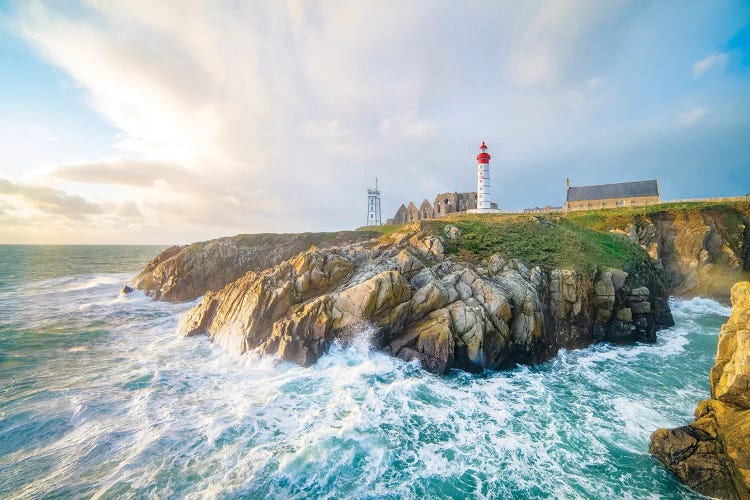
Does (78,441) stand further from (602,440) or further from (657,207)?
(657,207)

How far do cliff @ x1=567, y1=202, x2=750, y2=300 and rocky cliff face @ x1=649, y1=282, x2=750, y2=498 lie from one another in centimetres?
3767

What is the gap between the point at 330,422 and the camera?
14703 mm

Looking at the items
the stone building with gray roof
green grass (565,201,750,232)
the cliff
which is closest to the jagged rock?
the cliff

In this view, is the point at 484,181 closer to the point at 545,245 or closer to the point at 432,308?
the point at 545,245

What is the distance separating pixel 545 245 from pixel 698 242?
3120cm

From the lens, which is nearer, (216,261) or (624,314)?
(624,314)

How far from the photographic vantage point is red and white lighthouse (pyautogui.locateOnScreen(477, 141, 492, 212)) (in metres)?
58.7

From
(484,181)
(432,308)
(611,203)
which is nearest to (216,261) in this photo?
(432,308)

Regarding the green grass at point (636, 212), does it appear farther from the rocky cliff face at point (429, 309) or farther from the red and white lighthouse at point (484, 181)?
the rocky cliff face at point (429, 309)

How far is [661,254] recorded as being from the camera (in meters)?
46.6

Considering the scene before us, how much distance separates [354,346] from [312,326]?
3.26m

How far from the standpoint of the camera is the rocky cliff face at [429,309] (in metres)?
20.9

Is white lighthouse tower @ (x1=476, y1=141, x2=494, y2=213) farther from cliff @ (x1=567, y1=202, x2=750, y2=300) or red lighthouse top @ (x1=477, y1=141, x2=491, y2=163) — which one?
cliff @ (x1=567, y1=202, x2=750, y2=300)

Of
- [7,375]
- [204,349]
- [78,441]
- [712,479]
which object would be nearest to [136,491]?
[78,441]
